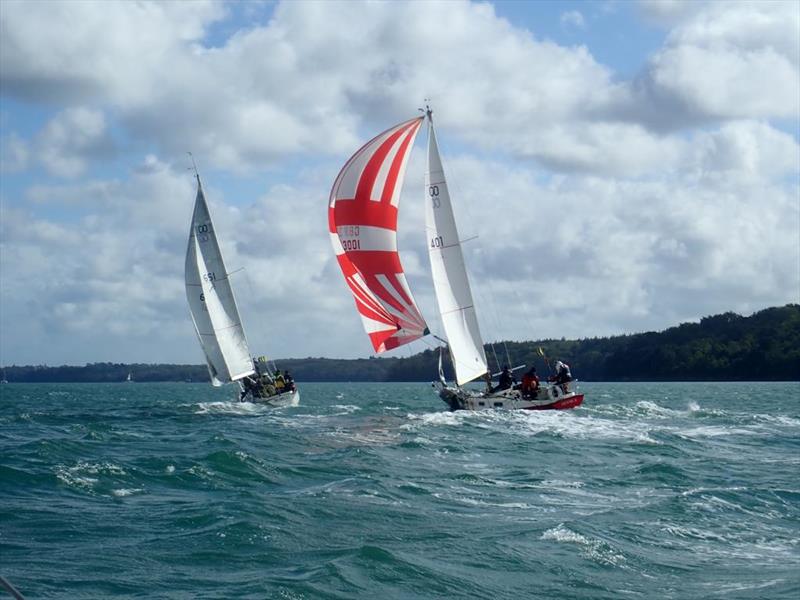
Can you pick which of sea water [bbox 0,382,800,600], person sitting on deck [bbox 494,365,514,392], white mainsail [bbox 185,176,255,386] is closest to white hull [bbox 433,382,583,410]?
person sitting on deck [bbox 494,365,514,392]

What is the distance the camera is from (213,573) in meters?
11.0

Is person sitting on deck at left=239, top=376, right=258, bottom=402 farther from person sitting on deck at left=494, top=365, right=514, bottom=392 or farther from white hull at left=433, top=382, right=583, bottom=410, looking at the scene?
person sitting on deck at left=494, top=365, right=514, bottom=392

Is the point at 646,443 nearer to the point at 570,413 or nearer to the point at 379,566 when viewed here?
the point at 570,413

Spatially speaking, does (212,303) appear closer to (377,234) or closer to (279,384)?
(279,384)

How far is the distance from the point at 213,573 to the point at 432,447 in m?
12.7

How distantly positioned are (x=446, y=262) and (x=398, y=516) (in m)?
20.0

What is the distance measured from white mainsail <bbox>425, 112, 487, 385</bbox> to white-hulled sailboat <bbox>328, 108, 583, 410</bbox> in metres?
0.03

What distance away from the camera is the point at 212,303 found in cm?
4172

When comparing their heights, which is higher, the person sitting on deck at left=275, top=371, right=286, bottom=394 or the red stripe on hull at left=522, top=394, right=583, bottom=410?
the person sitting on deck at left=275, top=371, right=286, bottom=394

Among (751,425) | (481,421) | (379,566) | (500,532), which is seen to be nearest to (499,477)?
(500,532)

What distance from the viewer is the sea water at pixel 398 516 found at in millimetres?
11031

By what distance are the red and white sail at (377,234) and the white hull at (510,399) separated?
251cm

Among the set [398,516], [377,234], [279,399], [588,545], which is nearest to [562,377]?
[377,234]

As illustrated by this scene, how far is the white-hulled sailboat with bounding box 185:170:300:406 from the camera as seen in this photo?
41.2 metres
